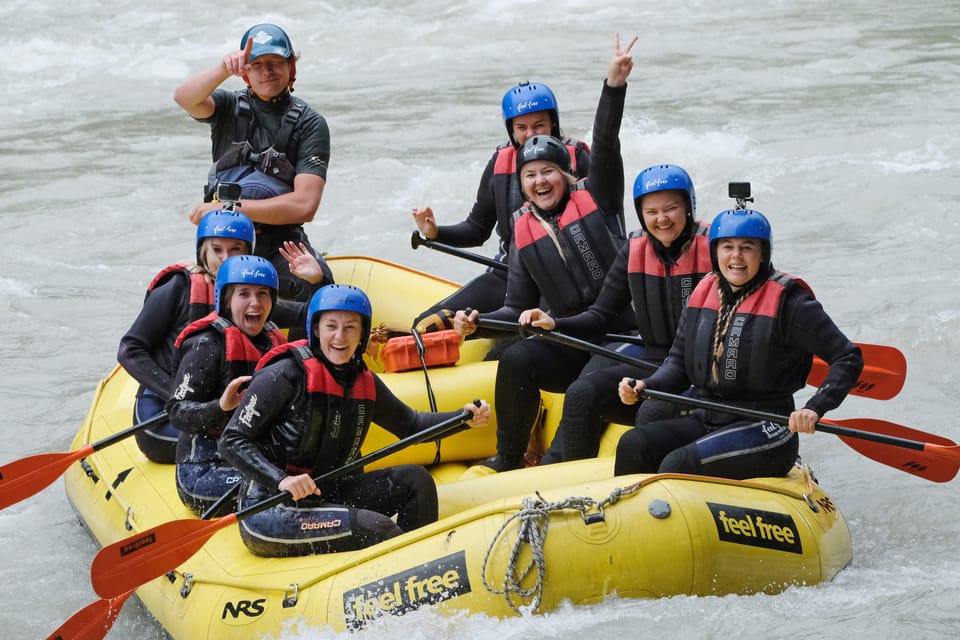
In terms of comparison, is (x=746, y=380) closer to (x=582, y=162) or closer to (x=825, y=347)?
(x=825, y=347)

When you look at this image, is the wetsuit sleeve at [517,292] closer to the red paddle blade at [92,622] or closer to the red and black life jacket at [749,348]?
the red and black life jacket at [749,348]

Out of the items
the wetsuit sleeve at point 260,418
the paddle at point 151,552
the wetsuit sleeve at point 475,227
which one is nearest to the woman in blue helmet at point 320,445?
the wetsuit sleeve at point 260,418

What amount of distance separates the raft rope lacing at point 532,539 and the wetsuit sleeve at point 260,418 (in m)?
0.74

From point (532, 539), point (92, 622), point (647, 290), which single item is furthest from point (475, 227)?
point (92, 622)

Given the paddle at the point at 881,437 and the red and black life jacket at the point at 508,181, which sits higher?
the red and black life jacket at the point at 508,181

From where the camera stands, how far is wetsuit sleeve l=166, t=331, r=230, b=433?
4.42 m

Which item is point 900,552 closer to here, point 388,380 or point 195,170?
point 388,380

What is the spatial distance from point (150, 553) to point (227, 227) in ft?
4.02

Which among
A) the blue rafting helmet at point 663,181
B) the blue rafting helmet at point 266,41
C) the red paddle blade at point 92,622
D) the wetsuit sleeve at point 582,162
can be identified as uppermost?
the blue rafting helmet at point 266,41

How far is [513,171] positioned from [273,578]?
221 cm

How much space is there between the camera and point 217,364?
4.47 metres

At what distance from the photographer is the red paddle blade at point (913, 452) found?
4426 mm

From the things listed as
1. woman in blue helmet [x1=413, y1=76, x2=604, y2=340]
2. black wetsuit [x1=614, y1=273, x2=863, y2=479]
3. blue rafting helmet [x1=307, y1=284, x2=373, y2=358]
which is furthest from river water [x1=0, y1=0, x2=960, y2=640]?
woman in blue helmet [x1=413, y1=76, x2=604, y2=340]

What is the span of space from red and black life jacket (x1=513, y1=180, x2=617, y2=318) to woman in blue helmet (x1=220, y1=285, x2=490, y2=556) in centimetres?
92
